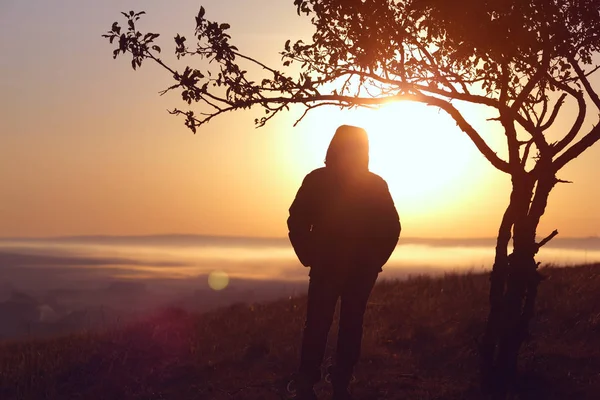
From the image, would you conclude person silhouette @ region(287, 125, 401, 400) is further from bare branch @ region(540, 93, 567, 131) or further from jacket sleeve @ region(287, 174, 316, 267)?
bare branch @ region(540, 93, 567, 131)

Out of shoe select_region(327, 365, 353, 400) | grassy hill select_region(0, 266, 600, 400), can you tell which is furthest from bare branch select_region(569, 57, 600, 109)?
shoe select_region(327, 365, 353, 400)

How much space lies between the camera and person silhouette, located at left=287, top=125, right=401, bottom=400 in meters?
11.6

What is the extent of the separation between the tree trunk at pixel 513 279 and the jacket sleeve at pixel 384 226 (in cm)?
296

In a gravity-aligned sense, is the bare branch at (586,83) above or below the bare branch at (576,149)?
above

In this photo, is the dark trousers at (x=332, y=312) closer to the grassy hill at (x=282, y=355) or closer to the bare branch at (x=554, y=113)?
the grassy hill at (x=282, y=355)

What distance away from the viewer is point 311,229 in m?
11.9

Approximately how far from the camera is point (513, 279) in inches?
550

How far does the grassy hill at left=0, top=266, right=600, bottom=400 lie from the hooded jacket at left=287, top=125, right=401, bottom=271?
10.5ft

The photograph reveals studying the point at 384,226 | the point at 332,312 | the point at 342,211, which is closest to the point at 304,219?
the point at 342,211

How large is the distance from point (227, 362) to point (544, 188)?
682 cm

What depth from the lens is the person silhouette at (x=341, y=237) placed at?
1158cm

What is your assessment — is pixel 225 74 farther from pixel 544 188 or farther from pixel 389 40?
pixel 544 188

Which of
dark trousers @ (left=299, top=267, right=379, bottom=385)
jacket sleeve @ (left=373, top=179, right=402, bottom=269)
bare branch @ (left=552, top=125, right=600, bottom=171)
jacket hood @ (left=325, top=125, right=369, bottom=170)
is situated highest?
bare branch @ (left=552, top=125, right=600, bottom=171)

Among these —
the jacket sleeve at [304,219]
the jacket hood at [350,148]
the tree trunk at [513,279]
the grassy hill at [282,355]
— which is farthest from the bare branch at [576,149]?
the jacket sleeve at [304,219]
